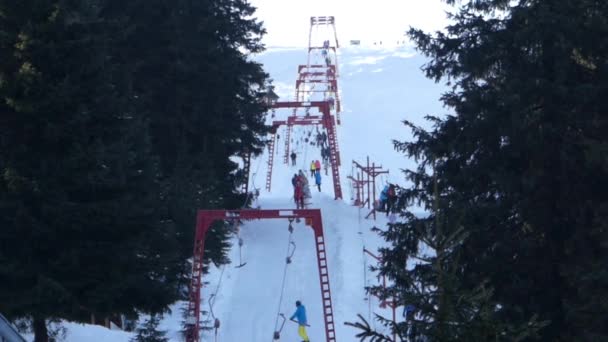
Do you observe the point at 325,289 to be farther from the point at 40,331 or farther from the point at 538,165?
the point at 538,165

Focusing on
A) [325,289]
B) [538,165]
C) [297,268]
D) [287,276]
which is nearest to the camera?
[538,165]

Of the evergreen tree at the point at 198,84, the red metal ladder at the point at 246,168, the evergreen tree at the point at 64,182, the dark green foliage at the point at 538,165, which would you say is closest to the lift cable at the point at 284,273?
the evergreen tree at the point at 198,84

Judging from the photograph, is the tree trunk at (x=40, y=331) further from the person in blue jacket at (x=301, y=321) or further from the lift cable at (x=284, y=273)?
the lift cable at (x=284, y=273)

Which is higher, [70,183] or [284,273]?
[70,183]

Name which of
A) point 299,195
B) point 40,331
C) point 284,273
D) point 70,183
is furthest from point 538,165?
point 299,195

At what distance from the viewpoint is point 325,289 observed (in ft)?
68.9

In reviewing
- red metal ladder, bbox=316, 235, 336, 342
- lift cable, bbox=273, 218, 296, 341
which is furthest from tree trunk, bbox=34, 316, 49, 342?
lift cable, bbox=273, 218, 296, 341

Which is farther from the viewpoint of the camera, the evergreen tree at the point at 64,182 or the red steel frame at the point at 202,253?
the red steel frame at the point at 202,253

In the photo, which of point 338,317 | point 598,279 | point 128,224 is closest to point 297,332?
point 338,317

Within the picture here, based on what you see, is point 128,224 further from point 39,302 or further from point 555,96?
point 555,96

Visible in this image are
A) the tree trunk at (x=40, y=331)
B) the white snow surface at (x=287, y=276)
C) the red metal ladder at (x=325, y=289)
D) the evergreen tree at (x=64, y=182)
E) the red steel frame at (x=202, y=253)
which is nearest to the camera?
the evergreen tree at (x=64, y=182)

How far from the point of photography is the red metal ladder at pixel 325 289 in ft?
66.3

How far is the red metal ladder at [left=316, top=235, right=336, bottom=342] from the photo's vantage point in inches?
796

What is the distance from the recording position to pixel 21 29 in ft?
45.9
